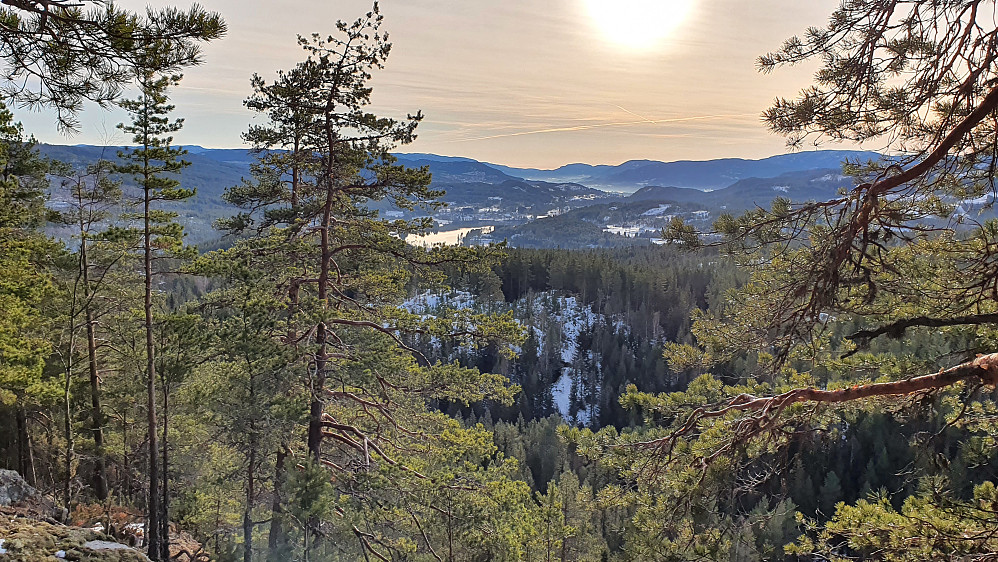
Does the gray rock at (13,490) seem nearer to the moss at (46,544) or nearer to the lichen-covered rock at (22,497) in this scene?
the lichen-covered rock at (22,497)

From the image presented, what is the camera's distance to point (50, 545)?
605cm

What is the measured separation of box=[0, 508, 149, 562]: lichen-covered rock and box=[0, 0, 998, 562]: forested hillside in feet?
0.23

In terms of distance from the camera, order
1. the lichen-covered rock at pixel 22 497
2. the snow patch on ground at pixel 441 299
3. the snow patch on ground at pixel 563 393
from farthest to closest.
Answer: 1. the snow patch on ground at pixel 441 299
2. the snow patch on ground at pixel 563 393
3. the lichen-covered rock at pixel 22 497

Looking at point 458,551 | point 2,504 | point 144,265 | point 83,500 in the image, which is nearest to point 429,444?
point 458,551

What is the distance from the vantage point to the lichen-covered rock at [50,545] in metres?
5.59

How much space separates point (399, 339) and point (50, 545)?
4.99 meters

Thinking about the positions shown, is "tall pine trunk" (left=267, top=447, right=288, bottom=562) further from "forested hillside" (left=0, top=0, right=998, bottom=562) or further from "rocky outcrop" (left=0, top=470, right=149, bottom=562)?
"rocky outcrop" (left=0, top=470, right=149, bottom=562)

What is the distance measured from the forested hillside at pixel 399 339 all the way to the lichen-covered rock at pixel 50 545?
0.07 meters

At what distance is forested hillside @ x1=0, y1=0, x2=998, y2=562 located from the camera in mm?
→ 3750

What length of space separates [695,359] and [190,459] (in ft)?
39.8

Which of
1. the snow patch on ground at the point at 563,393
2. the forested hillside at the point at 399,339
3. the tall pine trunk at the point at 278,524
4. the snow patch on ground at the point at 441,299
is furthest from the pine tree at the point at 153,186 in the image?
the snow patch on ground at the point at 441,299

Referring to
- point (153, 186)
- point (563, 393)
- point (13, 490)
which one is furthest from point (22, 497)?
point (563, 393)

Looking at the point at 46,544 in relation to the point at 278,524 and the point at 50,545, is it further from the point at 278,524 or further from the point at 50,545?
the point at 278,524

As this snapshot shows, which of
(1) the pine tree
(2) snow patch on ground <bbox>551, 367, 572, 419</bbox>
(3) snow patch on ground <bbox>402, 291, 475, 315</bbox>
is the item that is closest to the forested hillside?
(1) the pine tree
